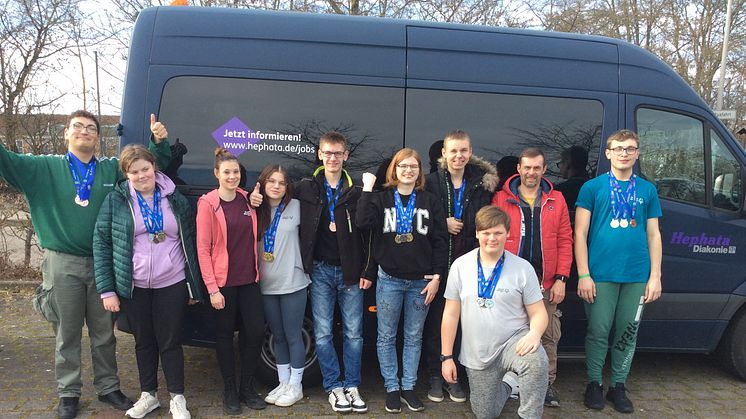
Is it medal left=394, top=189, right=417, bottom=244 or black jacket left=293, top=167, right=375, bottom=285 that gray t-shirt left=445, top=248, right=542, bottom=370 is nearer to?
medal left=394, top=189, right=417, bottom=244

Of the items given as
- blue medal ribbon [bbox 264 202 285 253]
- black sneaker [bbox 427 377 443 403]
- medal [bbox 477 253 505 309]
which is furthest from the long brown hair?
black sneaker [bbox 427 377 443 403]

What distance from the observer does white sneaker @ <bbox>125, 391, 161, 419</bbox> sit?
10.4 ft

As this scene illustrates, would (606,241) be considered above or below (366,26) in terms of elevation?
below

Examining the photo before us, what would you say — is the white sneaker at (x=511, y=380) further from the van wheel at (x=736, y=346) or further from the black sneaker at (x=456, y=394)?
Answer: the van wheel at (x=736, y=346)

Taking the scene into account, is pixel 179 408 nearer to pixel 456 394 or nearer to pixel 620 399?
pixel 456 394

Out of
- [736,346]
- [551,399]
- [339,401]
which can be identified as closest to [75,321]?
[339,401]

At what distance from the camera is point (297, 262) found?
3287 mm

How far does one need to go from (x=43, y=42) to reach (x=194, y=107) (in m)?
7.52

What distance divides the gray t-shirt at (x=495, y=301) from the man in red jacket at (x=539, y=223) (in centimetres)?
28

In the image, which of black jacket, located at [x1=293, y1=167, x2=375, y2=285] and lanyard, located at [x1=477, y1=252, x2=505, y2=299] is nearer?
lanyard, located at [x1=477, y1=252, x2=505, y2=299]

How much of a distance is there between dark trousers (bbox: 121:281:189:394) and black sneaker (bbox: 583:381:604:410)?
2681mm

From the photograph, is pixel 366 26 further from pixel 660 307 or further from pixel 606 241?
pixel 660 307

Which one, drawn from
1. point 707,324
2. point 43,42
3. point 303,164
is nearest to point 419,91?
point 303,164

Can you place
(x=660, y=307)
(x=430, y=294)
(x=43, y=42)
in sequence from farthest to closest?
(x=43, y=42) → (x=660, y=307) → (x=430, y=294)
